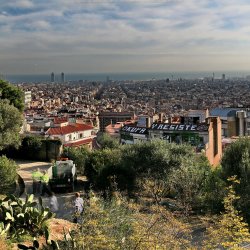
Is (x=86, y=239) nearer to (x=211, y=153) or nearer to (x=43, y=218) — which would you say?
(x=43, y=218)

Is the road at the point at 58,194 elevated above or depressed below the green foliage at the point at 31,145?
below

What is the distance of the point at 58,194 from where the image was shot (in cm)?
1666

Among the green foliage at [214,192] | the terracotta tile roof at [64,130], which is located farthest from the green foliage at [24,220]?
the terracotta tile roof at [64,130]

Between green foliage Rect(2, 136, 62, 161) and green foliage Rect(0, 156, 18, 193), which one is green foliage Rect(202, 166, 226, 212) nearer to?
green foliage Rect(0, 156, 18, 193)

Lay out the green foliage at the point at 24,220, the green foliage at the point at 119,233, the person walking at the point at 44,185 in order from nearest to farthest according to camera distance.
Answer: the green foliage at the point at 119,233, the green foliage at the point at 24,220, the person walking at the point at 44,185

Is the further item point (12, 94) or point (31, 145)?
point (12, 94)

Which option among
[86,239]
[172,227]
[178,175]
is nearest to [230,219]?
[172,227]

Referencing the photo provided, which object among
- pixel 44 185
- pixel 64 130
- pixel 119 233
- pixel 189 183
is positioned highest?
pixel 119 233

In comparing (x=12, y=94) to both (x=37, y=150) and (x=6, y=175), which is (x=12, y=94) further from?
(x=6, y=175)

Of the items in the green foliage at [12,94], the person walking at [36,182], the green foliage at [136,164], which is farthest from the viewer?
the green foliage at [12,94]

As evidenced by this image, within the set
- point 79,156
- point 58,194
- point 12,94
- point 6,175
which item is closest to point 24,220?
point 6,175

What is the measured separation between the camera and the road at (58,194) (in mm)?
12875

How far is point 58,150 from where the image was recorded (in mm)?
22469

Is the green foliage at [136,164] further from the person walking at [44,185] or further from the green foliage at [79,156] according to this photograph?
the green foliage at [79,156]
